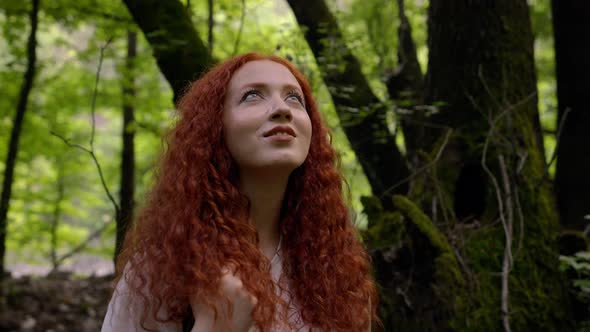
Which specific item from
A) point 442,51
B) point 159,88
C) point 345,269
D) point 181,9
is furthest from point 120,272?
point 159,88

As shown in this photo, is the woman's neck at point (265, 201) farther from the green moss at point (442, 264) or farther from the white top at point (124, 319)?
the green moss at point (442, 264)

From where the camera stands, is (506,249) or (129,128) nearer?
(506,249)

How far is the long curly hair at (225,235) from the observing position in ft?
5.80

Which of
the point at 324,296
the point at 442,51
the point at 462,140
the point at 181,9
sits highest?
the point at 181,9

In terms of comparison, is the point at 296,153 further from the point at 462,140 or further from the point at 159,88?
the point at 159,88

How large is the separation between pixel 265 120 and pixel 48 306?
222 inches

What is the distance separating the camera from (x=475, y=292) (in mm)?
3004

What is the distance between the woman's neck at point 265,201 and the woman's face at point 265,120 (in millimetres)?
55

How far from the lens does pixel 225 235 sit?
1.84m

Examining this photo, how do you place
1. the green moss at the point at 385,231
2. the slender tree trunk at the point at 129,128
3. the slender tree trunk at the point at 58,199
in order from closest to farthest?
1. the green moss at the point at 385,231
2. the slender tree trunk at the point at 129,128
3. the slender tree trunk at the point at 58,199

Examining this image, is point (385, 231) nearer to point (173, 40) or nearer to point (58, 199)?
point (173, 40)

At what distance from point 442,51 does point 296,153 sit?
7.91 feet

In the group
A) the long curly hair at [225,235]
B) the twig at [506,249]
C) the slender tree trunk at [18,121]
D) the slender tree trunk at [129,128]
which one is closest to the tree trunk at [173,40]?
the long curly hair at [225,235]

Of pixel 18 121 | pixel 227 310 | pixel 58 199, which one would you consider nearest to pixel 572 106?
pixel 227 310
